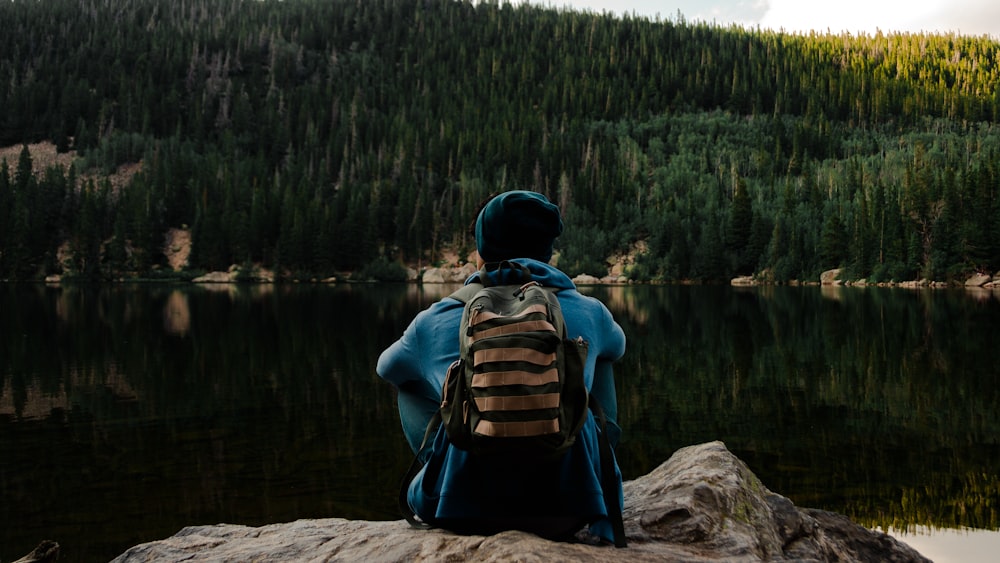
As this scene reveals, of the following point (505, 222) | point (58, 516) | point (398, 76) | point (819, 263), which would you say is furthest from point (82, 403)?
point (398, 76)

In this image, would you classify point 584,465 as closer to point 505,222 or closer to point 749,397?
point 505,222

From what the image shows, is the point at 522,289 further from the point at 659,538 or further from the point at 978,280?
the point at 978,280

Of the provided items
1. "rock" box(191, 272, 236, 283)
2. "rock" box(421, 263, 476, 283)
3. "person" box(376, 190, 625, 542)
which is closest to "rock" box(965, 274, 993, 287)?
"rock" box(421, 263, 476, 283)

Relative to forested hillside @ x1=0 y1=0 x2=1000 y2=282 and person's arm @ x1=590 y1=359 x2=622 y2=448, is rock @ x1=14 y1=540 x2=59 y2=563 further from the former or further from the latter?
forested hillside @ x1=0 y1=0 x2=1000 y2=282

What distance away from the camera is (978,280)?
2960 inches

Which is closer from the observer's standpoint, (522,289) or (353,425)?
(522,289)

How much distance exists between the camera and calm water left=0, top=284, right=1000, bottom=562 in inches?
364

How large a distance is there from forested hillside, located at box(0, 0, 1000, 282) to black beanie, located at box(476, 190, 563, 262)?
275 ft

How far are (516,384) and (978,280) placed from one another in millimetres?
86423

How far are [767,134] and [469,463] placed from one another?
167816 millimetres

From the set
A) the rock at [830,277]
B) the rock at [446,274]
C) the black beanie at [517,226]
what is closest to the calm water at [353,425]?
the black beanie at [517,226]

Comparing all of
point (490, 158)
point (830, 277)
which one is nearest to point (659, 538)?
point (830, 277)

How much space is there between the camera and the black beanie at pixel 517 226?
365 cm

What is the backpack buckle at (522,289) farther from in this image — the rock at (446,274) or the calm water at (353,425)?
the rock at (446,274)
